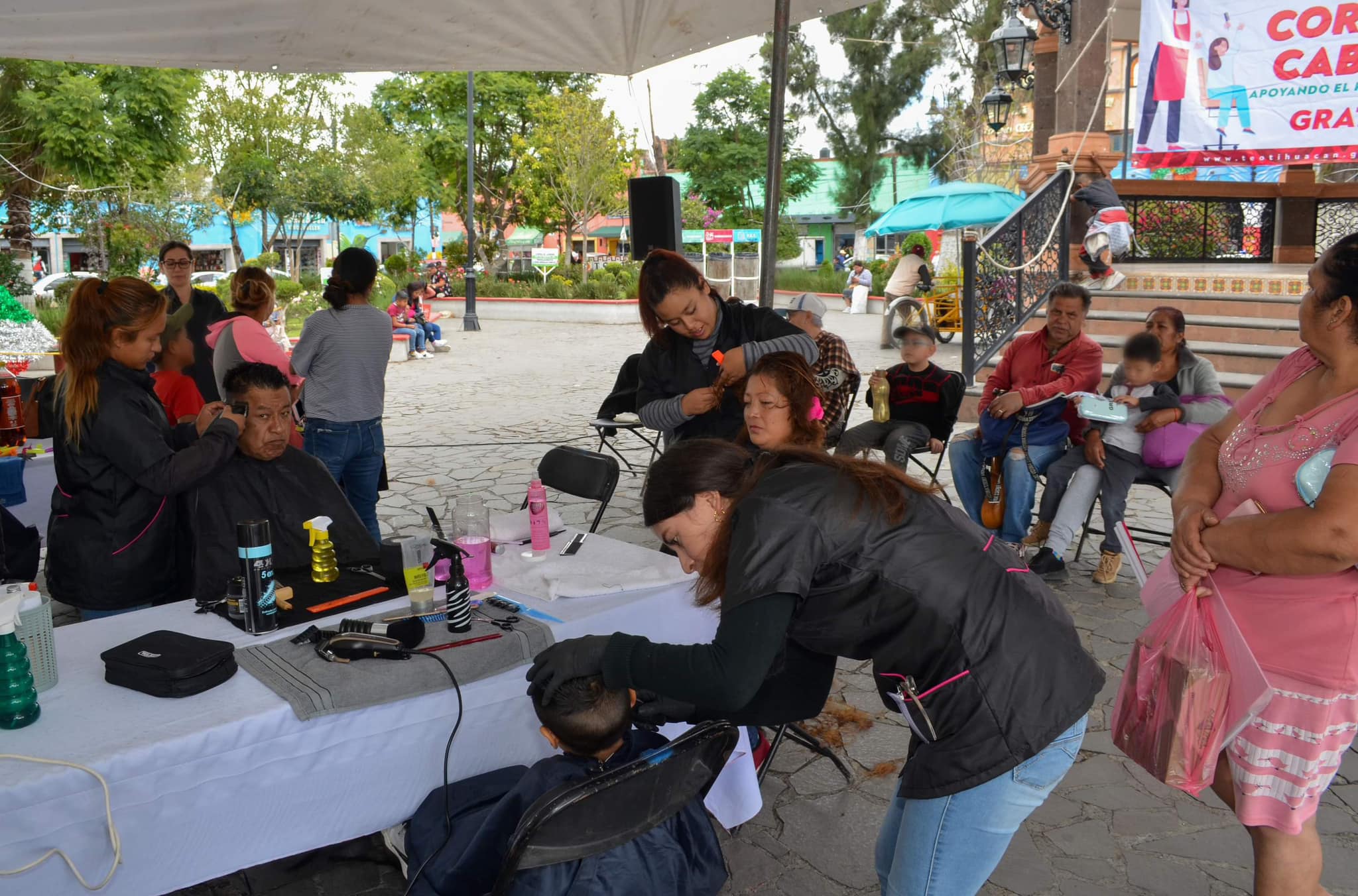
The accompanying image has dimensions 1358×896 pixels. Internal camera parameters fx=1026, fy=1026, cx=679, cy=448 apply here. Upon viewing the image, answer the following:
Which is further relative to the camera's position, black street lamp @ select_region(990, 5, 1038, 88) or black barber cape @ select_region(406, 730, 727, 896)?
black street lamp @ select_region(990, 5, 1038, 88)

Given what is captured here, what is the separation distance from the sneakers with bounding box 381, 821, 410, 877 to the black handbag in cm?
59

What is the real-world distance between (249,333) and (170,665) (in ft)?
11.4

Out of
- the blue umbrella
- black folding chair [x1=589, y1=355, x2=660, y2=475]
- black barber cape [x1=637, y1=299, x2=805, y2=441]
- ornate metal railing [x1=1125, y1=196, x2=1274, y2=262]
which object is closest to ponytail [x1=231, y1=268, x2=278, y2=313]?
black folding chair [x1=589, y1=355, x2=660, y2=475]

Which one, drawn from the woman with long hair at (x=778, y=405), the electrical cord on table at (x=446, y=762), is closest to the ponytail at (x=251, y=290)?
the woman with long hair at (x=778, y=405)

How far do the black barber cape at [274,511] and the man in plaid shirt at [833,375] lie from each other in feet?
11.1

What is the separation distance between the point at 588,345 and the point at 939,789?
1737 cm

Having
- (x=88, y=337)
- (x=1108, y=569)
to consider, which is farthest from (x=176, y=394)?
(x=1108, y=569)

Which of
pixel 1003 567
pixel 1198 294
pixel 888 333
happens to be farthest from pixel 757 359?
pixel 888 333

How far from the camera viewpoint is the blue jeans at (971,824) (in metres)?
1.87

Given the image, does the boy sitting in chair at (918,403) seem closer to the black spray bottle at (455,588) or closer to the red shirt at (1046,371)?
the red shirt at (1046,371)

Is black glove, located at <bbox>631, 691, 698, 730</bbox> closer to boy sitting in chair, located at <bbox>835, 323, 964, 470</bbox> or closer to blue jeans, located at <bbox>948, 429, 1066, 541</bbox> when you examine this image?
blue jeans, located at <bbox>948, 429, 1066, 541</bbox>

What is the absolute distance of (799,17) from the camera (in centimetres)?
556

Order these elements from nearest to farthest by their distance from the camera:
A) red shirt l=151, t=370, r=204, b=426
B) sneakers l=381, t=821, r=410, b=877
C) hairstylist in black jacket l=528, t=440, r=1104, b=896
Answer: hairstylist in black jacket l=528, t=440, r=1104, b=896 → sneakers l=381, t=821, r=410, b=877 → red shirt l=151, t=370, r=204, b=426

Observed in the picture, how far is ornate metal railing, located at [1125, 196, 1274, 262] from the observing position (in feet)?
37.5
